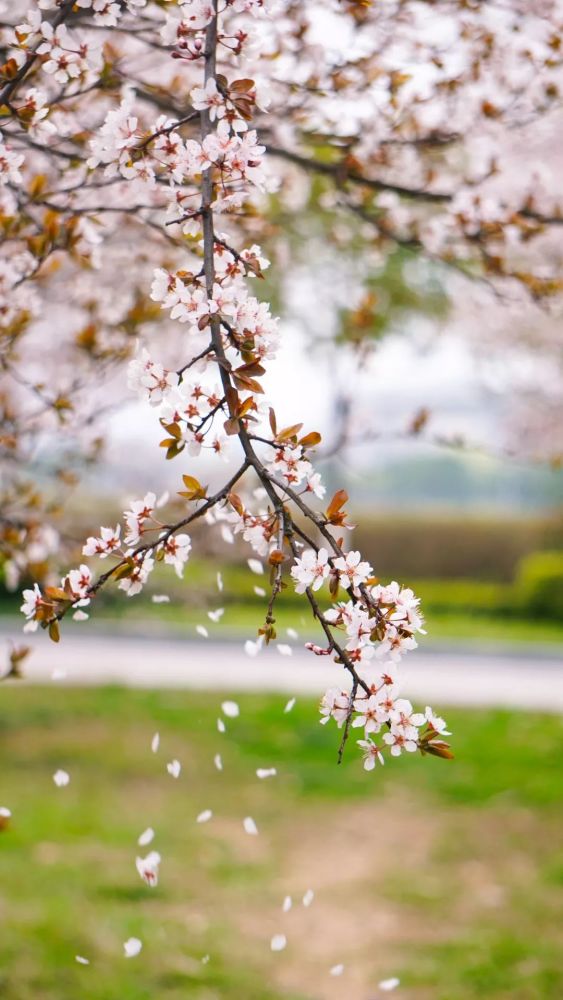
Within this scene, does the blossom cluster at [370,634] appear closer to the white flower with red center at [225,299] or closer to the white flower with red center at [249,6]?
the white flower with red center at [225,299]

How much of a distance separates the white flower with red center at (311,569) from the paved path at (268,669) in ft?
25.1

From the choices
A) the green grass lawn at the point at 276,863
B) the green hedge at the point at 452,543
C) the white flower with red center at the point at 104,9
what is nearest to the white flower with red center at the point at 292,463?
the white flower with red center at the point at 104,9

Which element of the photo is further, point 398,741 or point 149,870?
point 149,870

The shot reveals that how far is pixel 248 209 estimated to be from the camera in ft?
10.1

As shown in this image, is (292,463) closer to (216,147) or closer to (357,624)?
(357,624)

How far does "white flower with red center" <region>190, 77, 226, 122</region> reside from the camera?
1.78 metres

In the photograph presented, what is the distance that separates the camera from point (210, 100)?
180 cm

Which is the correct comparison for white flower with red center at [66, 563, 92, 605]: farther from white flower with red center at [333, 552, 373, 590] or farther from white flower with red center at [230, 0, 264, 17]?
white flower with red center at [230, 0, 264, 17]

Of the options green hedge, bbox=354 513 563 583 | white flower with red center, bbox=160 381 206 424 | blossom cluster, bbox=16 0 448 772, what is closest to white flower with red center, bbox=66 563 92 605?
blossom cluster, bbox=16 0 448 772

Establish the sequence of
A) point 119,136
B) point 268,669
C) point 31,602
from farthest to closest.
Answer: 1. point 268,669
2. point 119,136
3. point 31,602

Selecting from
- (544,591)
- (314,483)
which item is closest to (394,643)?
(314,483)

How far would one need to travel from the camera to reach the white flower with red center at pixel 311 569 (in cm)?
165

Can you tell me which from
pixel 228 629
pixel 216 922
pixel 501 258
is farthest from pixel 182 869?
pixel 228 629

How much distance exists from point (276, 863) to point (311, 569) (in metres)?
4.06
